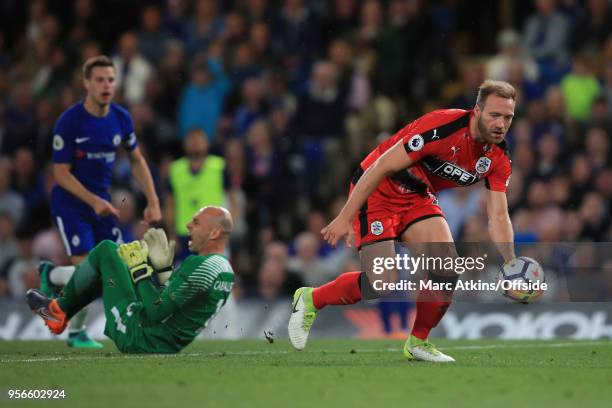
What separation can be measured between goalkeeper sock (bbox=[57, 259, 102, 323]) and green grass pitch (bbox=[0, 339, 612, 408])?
404mm

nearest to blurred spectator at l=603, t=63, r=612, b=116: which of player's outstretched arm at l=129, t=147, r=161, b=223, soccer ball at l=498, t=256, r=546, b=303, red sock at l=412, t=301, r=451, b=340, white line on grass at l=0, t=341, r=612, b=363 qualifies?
white line on grass at l=0, t=341, r=612, b=363

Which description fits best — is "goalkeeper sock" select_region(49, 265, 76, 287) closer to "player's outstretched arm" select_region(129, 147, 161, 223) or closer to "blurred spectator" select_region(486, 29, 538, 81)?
"player's outstretched arm" select_region(129, 147, 161, 223)

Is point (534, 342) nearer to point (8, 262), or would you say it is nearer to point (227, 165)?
point (227, 165)

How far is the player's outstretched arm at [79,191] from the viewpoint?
36.1 feet

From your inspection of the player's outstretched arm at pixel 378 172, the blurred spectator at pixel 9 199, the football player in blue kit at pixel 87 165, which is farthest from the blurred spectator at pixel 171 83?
the player's outstretched arm at pixel 378 172

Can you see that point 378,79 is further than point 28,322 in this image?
Yes

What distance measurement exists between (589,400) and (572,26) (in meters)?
11.1

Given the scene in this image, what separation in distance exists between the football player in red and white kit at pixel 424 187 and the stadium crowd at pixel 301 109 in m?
5.67

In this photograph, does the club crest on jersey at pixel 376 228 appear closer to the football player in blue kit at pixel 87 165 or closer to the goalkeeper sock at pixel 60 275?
the football player in blue kit at pixel 87 165

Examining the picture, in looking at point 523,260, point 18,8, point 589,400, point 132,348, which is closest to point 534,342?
point 523,260

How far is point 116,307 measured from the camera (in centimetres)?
969

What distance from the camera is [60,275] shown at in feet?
36.4

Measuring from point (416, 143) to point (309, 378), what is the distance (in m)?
1.90

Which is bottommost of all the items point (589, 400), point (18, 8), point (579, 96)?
point (589, 400)
